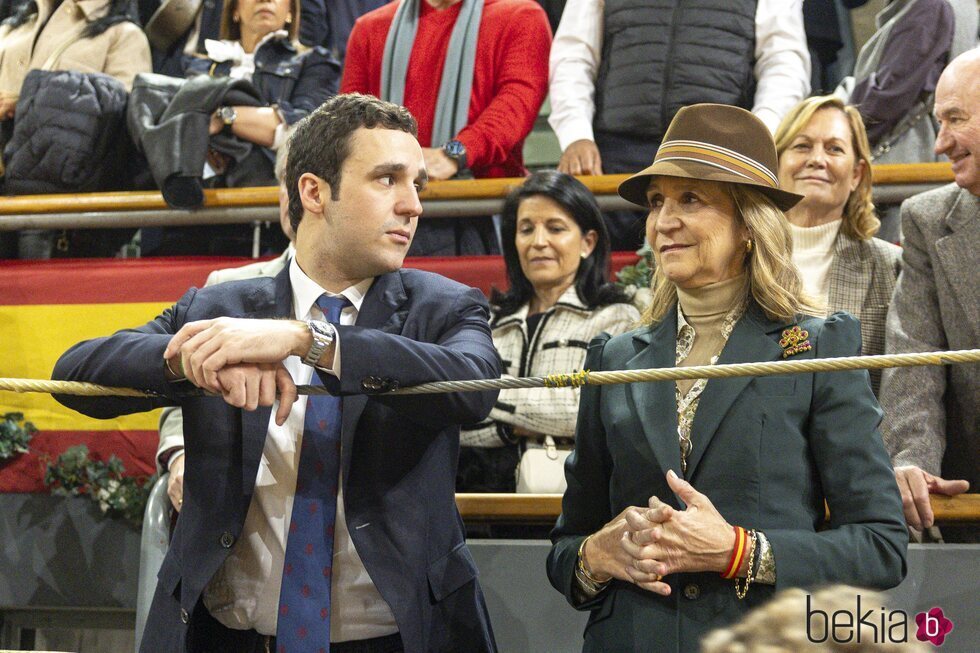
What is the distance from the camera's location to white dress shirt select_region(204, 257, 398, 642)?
1.77 meters

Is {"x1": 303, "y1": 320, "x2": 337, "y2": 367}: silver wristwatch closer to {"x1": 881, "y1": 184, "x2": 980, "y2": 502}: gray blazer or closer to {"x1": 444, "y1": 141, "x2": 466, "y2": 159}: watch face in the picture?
{"x1": 881, "y1": 184, "x2": 980, "y2": 502}: gray blazer

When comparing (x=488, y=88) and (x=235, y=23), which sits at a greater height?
(x=235, y=23)

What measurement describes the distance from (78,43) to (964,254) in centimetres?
350

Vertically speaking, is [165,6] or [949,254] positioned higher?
[165,6]

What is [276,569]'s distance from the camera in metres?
1.78

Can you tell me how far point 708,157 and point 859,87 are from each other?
203cm

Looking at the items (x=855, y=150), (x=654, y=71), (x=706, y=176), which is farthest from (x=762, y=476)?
(x=654, y=71)

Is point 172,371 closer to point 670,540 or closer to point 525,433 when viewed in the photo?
point 670,540

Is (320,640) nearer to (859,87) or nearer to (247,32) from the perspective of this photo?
(859,87)

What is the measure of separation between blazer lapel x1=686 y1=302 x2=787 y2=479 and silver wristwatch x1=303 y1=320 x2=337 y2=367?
1.96 feet

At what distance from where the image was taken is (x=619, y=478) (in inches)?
75.8

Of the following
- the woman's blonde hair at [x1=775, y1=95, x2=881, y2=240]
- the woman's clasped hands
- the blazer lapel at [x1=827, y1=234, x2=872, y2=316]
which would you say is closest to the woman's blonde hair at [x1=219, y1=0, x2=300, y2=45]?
the woman's blonde hair at [x1=775, y1=95, x2=881, y2=240]

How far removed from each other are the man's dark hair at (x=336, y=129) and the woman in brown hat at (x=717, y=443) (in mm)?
→ 460

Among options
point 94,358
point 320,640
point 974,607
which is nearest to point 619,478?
point 320,640
